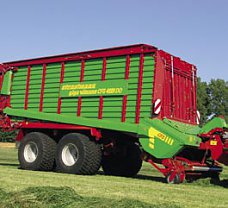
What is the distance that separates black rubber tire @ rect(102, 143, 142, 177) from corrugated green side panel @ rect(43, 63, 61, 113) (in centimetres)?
227

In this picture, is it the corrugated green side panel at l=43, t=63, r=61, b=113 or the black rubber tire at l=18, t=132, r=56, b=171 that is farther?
the corrugated green side panel at l=43, t=63, r=61, b=113

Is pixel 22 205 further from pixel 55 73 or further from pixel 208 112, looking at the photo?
pixel 208 112

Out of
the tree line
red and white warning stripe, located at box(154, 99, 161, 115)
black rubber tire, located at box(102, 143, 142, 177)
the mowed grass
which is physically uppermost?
the tree line

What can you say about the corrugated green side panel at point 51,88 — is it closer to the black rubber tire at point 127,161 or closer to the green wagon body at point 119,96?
the green wagon body at point 119,96

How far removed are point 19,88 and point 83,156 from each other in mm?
4212

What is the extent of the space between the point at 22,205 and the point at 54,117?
302 inches

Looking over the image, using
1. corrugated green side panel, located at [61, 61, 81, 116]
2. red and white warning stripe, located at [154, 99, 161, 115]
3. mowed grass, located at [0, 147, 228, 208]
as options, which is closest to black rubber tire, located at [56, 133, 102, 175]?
corrugated green side panel, located at [61, 61, 81, 116]

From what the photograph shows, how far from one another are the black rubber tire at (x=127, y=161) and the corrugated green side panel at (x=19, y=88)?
11.4 ft

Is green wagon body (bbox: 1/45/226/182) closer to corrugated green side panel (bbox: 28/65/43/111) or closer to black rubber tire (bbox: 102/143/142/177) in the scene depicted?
corrugated green side panel (bbox: 28/65/43/111)

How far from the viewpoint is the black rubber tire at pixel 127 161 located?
13.6 m

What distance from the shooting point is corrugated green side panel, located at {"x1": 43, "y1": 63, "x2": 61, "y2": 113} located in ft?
46.3

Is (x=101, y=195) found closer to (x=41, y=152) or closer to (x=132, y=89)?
(x=132, y=89)

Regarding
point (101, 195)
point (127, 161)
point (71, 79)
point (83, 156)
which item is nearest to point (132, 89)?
point (83, 156)

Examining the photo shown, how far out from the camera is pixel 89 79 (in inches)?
527
